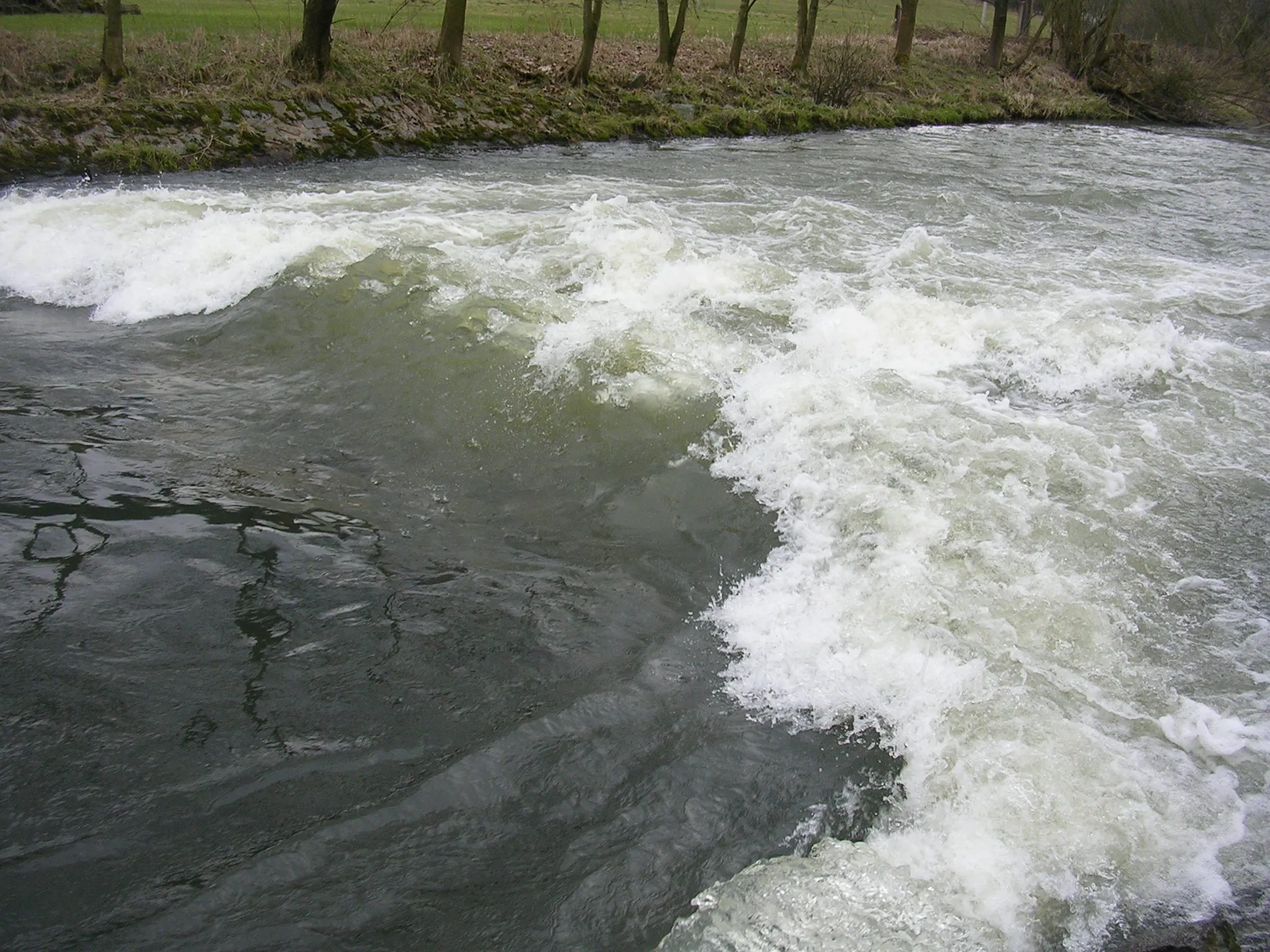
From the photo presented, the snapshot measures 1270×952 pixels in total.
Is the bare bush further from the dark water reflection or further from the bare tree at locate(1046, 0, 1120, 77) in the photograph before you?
the dark water reflection

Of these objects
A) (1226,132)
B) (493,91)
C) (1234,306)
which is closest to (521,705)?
(1234,306)

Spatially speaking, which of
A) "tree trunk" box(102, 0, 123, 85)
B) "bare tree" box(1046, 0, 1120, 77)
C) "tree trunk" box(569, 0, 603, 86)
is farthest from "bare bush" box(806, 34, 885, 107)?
"tree trunk" box(102, 0, 123, 85)

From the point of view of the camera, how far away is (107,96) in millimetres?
14633

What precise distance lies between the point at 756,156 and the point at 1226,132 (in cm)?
1553

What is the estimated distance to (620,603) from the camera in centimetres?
411

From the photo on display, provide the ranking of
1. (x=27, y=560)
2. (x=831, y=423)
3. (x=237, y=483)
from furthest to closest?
(x=831, y=423)
(x=237, y=483)
(x=27, y=560)

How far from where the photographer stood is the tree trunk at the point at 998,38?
94.9ft

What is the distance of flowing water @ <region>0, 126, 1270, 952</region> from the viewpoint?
9.20 feet

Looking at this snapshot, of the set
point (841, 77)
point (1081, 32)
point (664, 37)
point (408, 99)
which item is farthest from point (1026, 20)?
point (408, 99)

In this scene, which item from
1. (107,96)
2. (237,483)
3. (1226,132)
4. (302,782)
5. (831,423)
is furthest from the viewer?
(1226,132)

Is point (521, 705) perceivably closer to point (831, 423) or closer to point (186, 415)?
point (831, 423)

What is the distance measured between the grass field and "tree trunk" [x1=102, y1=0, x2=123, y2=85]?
2.79m

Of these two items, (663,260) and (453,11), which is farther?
(453,11)

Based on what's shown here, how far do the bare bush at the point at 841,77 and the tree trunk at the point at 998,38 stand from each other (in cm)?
659
